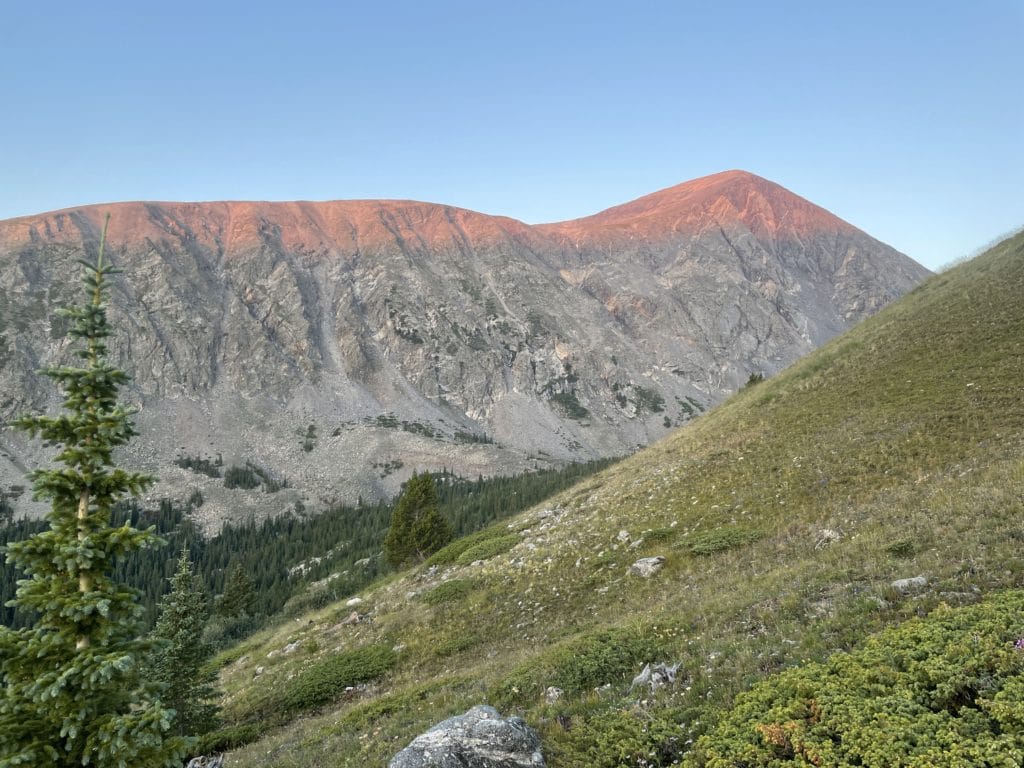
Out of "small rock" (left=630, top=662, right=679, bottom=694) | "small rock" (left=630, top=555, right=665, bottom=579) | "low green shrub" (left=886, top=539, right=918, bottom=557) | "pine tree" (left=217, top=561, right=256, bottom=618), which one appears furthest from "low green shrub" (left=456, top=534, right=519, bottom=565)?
"pine tree" (left=217, top=561, right=256, bottom=618)

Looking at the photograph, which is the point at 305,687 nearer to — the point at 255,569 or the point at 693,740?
the point at 693,740

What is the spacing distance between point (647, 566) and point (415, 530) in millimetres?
39198

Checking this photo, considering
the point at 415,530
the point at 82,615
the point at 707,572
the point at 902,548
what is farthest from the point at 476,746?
the point at 415,530

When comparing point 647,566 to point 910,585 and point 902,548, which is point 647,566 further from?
point 910,585

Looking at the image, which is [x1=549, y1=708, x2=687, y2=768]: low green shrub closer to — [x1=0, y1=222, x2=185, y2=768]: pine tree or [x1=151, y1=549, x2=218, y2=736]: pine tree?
[x1=0, y1=222, x2=185, y2=768]: pine tree

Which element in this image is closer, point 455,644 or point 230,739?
point 230,739

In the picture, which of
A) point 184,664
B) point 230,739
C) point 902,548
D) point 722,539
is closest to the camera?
point 902,548

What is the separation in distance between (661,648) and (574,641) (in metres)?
3.16

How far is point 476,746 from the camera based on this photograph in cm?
872

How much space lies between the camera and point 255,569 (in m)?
106

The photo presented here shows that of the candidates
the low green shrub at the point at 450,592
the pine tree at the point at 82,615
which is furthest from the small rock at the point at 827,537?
the pine tree at the point at 82,615

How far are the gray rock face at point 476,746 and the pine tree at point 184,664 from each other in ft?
51.0

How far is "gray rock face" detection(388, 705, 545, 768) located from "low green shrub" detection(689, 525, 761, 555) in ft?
42.1

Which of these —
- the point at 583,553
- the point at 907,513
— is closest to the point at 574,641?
the point at 583,553
